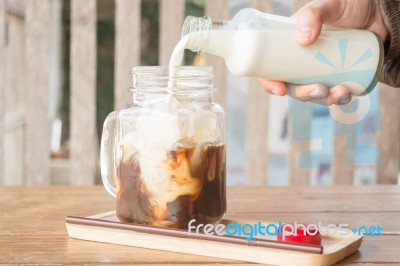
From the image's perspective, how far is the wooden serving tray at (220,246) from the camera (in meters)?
0.86

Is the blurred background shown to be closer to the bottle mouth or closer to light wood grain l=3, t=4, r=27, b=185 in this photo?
light wood grain l=3, t=4, r=27, b=185

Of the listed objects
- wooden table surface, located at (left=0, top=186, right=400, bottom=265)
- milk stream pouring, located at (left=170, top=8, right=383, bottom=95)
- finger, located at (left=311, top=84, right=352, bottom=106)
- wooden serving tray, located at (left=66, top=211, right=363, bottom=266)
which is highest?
milk stream pouring, located at (left=170, top=8, right=383, bottom=95)

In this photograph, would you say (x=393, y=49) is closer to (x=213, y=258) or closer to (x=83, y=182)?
(x=213, y=258)

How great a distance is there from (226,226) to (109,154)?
0.71 ft

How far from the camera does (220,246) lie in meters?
0.90

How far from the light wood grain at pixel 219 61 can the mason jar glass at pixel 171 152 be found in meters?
1.51

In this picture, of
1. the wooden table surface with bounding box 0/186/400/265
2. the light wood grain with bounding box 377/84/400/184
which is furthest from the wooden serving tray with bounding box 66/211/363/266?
the light wood grain with bounding box 377/84/400/184

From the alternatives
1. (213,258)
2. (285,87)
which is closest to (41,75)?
(285,87)

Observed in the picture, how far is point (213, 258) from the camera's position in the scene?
899mm

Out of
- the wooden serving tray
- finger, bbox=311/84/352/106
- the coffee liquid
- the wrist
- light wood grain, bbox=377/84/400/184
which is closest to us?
the wooden serving tray

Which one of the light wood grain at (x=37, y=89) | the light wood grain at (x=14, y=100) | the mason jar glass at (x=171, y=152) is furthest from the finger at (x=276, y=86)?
the light wood grain at (x=14, y=100)

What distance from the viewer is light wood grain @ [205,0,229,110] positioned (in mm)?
2527

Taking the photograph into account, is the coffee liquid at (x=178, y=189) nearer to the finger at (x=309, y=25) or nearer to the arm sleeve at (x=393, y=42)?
the finger at (x=309, y=25)

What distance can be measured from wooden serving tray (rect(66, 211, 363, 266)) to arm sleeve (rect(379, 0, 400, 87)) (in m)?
0.54
